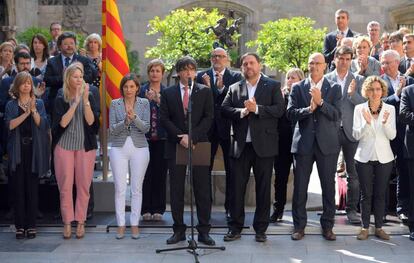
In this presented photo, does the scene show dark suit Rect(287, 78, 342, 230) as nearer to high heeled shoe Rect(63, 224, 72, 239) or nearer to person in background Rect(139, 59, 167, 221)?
person in background Rect(139, 59, 167, 221)

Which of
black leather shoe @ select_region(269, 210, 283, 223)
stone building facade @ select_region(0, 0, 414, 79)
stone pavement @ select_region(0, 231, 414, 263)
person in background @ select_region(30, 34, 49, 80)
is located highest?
stone building facade @ select_region(0, 0, 414, 79)

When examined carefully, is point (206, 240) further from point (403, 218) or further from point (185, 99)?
point (403, 218)

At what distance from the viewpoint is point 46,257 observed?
786 cm

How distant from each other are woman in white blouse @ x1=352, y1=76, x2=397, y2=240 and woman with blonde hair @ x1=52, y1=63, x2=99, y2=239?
3.07 metres

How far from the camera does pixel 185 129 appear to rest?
8445mm

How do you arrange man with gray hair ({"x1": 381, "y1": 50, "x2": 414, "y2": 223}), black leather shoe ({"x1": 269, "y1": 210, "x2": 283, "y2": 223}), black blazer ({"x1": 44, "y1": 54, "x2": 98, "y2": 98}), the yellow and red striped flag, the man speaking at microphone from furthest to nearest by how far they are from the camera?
the yellow and red striped flag < black blazer ({"x1": 44, "y1": 54, "x2": 98, "y2": 98}) < black leather shoe ({"x1": 269, "y1": 210, "x2": 283, "y2": 223}) < man with gray hair ({"x1": 381, "y1": 50, "x2": 414, "y2": 223}) < the man speaking at microphone

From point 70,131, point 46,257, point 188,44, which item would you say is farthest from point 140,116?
point 188,44

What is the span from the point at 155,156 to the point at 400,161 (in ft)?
9.90

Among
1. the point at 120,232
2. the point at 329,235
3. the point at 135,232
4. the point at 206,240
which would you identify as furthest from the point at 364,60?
the point at 120,232

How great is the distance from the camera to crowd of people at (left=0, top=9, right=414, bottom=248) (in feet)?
27.7

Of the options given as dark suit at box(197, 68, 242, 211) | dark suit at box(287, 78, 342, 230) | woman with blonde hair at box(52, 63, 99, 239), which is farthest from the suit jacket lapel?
woman with blonde hair at box(52, 63, 99, 239)

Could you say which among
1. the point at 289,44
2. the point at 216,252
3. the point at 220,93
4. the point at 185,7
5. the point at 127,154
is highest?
the point at 185,7

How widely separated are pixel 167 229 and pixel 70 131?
1.66 meters

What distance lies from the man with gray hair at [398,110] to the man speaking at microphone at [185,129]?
2298 mm
